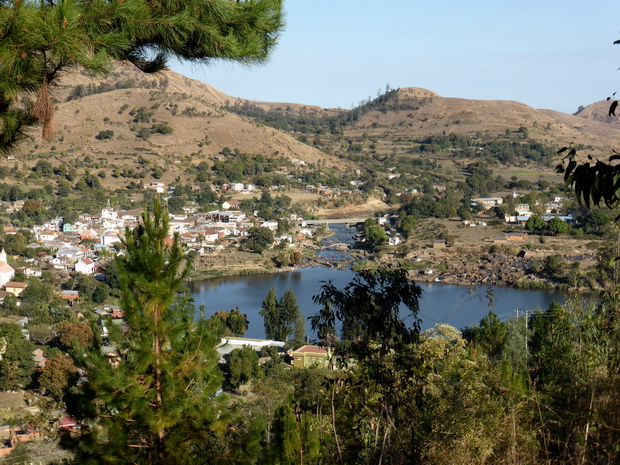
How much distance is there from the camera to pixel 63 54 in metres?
1.83

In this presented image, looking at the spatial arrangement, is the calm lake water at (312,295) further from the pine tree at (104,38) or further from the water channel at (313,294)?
the pine tree at (104,38)

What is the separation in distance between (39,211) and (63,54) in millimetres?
20753

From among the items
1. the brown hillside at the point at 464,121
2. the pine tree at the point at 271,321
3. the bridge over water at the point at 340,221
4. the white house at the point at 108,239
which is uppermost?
the brown hillside at the point at 464,121

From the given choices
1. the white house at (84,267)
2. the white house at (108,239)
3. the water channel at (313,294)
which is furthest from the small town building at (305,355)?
the white house at (108,239)

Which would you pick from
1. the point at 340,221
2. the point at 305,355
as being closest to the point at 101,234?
the point at 340,221

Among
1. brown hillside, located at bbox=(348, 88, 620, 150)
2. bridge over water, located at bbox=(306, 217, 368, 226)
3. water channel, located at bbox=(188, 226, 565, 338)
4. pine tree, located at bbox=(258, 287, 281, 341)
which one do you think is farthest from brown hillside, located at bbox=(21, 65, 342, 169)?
pine tree, located at bbox=(258, 287, 281, 341)

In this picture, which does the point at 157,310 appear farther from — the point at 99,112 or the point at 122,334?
the point at 99,112

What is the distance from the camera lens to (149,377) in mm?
1971

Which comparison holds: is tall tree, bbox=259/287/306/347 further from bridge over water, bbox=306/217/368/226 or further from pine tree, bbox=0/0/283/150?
bridge over water, bbox=306/217/368/226

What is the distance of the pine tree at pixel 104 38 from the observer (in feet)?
5.84

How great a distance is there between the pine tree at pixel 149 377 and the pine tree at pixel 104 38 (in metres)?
0.51

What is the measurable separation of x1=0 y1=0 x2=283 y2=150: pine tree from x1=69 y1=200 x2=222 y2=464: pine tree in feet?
1.67

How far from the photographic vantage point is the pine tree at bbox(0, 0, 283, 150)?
1.78 metres

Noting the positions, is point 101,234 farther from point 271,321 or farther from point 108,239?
point 271,321
